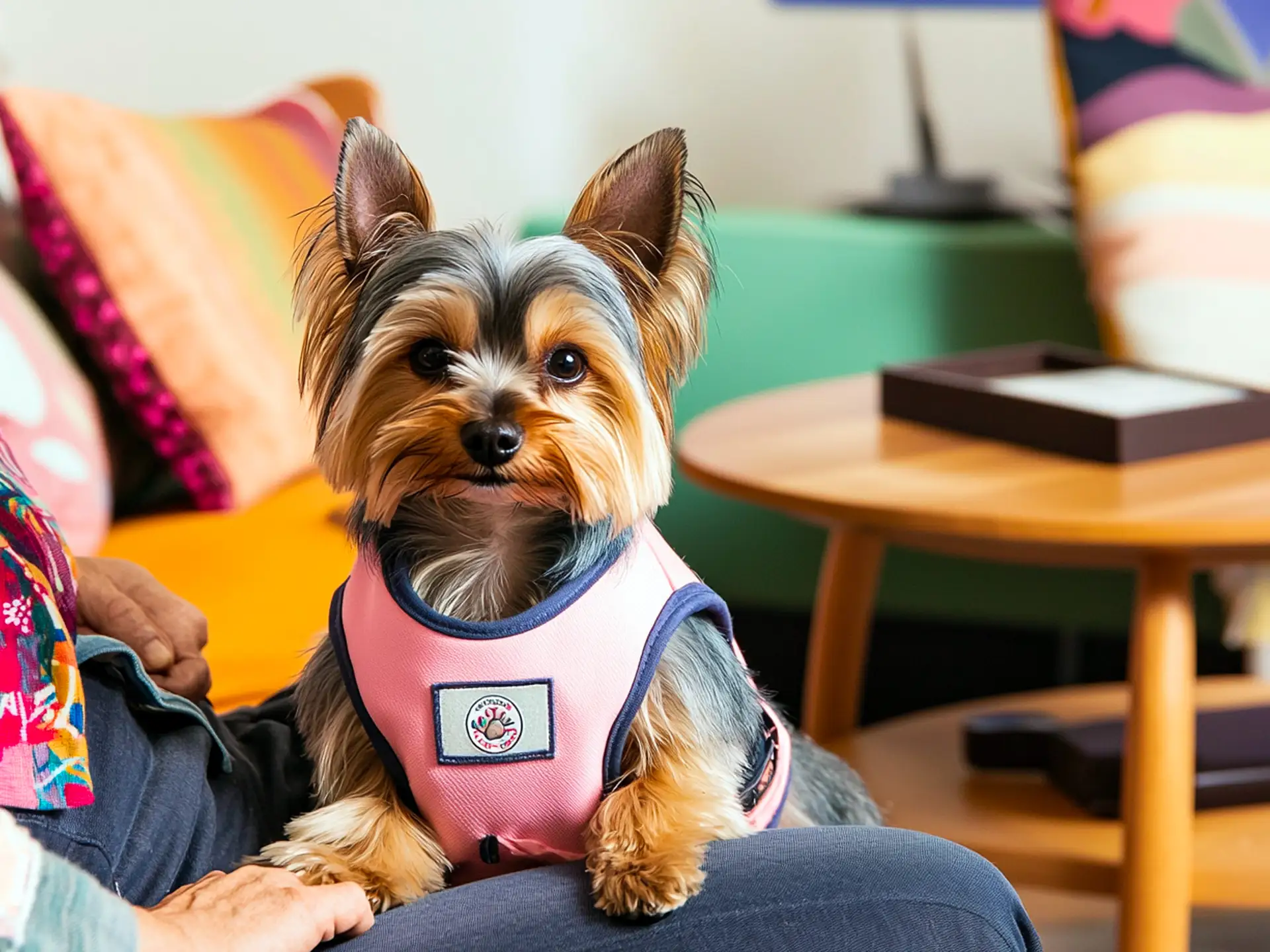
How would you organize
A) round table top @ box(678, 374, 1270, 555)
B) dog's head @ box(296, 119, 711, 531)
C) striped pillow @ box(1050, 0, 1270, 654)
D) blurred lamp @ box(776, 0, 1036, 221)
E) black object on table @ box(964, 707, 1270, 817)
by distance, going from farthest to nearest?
1. blurred lamp @ box(776, 0, 1036, 221)
2. striped pillow @ box(1050, 0, 1270, 654)
3. black object on table @ box(964, 707, 1270, 817)
4. round table top @ box(678, 374, 1270, 555)
5. dog's head @ box(296, 119, 711, 531)

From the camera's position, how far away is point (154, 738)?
1.04 metres

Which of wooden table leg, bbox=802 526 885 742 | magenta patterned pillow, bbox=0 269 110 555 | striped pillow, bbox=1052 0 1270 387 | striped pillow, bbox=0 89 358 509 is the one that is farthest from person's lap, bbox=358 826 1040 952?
striped pillow, bbox=1052 0 1270 387

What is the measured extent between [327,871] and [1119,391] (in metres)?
1.10

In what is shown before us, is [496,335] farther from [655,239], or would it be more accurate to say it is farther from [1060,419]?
[1060,419]

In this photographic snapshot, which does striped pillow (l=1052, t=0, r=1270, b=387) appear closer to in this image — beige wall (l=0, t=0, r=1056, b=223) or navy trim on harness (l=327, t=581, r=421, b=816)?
beige wall (l=0, t=0, r=1056, b=223)

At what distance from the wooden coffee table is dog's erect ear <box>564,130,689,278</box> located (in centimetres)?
53

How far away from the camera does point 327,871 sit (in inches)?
37.0

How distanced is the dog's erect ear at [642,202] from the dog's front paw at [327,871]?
42 cm

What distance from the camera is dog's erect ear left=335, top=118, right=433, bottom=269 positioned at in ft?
3.03

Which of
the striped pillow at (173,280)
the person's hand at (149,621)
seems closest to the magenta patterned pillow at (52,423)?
the striped pillow at (173,280)

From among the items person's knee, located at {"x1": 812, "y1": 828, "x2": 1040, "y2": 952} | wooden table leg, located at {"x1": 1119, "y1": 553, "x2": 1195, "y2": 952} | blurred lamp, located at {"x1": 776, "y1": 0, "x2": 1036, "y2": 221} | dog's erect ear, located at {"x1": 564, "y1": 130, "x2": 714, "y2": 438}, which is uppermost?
dog's erect ear, located at {"x1": 564, "y1": 130, "x2": 714, "y2": 438}

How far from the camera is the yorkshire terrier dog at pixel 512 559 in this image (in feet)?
3.01

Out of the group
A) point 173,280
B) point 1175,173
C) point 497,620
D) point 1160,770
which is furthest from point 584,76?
point 497,620

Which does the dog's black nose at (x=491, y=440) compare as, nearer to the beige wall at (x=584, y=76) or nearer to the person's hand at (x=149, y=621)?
the person's hand at (x=149, y=621)
